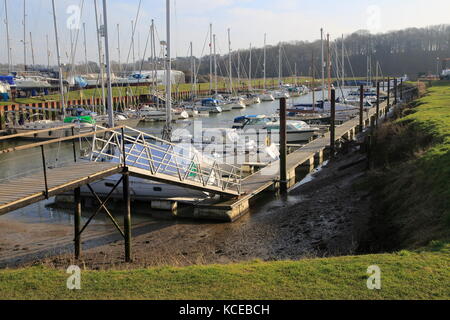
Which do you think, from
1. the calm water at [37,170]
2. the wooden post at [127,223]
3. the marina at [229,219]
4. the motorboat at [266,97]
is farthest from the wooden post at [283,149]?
the motorboat at [266,97]

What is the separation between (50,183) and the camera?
40.0 ft

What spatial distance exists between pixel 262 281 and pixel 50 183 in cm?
656

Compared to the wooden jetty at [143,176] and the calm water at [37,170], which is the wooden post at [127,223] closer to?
the wooden jetty at [143,176]

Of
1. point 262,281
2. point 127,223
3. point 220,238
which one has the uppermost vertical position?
point 262,281

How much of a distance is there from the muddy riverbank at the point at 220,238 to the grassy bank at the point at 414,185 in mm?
1014

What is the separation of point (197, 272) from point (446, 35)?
19799 centimetres

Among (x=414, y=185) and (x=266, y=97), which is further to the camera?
(x=266, y=97)

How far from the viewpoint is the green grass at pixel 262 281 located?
8.07 meters

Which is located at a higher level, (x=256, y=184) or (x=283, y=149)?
(x=283, y=149)

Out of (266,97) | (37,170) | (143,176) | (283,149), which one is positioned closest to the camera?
(143,176)

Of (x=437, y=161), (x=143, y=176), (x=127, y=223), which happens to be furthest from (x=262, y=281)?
(x=437, y=161)

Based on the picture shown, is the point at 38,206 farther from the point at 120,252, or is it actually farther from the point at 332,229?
the point at 332,229

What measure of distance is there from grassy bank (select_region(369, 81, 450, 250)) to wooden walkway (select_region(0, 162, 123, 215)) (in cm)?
870

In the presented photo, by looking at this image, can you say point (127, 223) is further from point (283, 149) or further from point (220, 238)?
point (283, 149)
